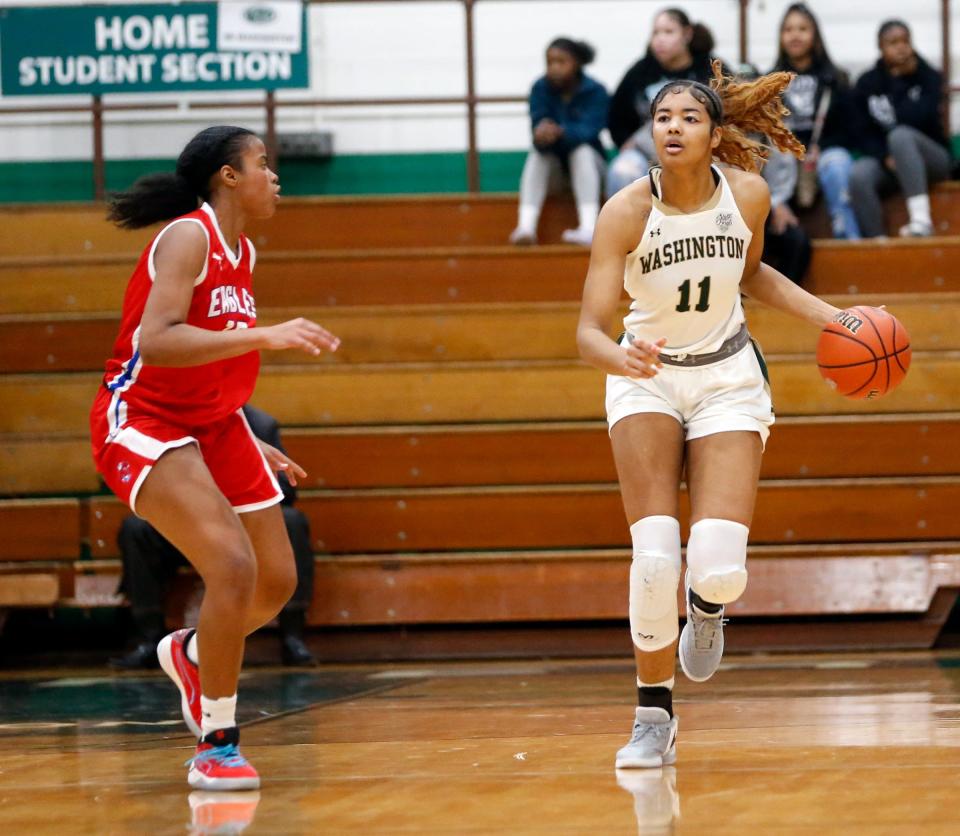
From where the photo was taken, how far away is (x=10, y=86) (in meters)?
8.62

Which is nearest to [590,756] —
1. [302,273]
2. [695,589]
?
[695,589]

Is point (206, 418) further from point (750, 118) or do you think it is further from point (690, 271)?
point (750, 118)

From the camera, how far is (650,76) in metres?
8.35

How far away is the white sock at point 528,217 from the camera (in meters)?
8.23

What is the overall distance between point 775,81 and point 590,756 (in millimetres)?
1922

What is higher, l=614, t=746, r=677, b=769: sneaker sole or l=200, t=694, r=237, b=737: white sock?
l=200, t=694, r=237, b=737: white sock

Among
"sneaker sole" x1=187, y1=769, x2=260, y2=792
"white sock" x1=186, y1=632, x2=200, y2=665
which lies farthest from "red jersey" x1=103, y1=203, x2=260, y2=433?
"sneaker sole" x1=187, y1=769, x2=260, y2=792

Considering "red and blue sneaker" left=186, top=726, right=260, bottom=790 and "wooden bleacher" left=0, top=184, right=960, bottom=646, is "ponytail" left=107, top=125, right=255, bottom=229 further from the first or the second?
"wooden bleacher" left=0, top=184, right=960, bottom=646

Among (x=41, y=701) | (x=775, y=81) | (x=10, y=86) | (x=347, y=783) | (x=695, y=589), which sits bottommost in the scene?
(x=41, y=701)

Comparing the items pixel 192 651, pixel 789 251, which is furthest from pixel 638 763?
pixel 789 251

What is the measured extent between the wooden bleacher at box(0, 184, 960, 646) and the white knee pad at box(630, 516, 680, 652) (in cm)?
296

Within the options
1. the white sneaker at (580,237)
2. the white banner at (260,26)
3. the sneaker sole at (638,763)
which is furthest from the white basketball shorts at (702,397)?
the white banner at (260,26)

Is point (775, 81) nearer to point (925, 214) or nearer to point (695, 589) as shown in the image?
point (695, 589)

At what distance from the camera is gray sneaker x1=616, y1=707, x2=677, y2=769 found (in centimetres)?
380
